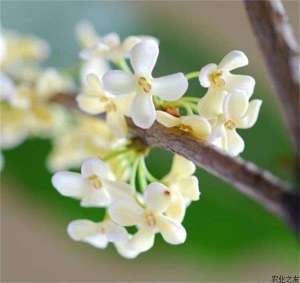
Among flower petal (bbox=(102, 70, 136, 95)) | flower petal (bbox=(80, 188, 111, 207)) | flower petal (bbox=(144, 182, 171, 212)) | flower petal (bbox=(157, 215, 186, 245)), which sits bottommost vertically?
flower petal (bbox=(157, 215, 186, 245))

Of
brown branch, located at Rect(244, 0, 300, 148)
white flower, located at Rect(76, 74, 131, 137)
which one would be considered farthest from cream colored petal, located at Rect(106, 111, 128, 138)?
brown branch, located at Rect(244, 0, 300, 148)

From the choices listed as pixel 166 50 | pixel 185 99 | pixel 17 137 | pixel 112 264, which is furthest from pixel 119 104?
pixel 112 264

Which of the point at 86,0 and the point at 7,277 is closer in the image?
the point at 86,0

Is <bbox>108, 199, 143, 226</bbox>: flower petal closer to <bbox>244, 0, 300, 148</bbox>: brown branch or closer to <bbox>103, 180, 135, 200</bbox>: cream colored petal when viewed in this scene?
<bbox>103, 180, 135, 200</bbox>: cream colored petal

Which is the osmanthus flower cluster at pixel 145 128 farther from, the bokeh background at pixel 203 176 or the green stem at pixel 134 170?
the bokeh background at pixel 203 176

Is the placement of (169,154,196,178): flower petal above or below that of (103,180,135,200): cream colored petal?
above

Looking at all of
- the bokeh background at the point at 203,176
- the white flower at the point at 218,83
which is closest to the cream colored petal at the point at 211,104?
the white flower at the point at 218,83

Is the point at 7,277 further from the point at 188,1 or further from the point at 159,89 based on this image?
the point at 159,89
